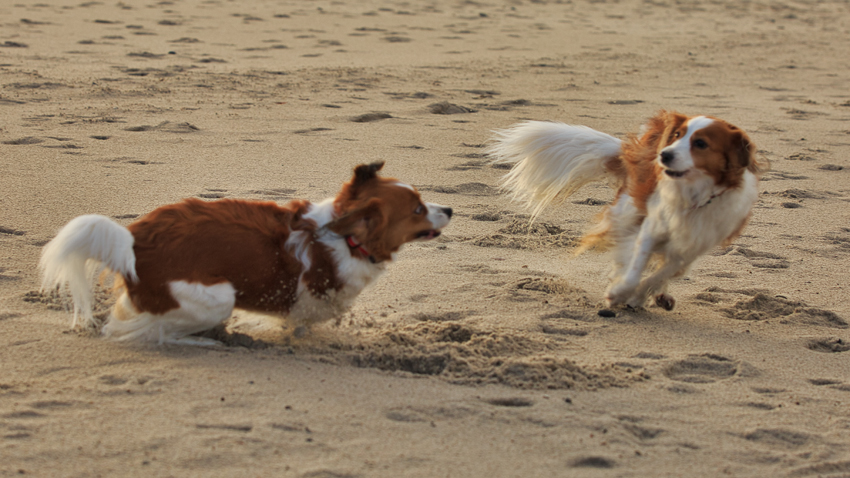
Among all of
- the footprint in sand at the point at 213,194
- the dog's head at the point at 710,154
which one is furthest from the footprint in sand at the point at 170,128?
the dog's head at the point at 710,154

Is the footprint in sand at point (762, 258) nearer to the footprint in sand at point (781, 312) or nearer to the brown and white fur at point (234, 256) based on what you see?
the footprint in sand at point (781, 312)

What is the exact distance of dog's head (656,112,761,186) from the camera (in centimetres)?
401

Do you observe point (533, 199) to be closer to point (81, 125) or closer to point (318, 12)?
point (81, 125)

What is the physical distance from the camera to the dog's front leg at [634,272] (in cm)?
434

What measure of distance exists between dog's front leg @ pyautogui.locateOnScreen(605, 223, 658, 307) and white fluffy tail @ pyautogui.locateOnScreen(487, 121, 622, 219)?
77 cm

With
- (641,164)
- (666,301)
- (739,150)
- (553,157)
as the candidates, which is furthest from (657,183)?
(553,157)

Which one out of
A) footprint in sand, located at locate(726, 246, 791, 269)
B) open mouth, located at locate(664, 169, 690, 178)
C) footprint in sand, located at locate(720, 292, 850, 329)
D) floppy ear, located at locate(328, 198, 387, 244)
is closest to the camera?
floppy ear, located at locate(328, 198, 387, 244)

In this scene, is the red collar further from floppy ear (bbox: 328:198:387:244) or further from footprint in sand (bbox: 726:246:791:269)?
footprint in sand (bbox: 726:246:791:269)

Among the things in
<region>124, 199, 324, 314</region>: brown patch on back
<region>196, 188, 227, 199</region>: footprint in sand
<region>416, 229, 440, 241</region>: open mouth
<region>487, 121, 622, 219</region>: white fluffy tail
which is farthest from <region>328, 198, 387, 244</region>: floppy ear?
<region>196, 188, 227, 199</region>: footprint in sand

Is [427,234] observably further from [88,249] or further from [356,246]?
[88,249]

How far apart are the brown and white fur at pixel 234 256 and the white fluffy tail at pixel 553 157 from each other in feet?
5.40

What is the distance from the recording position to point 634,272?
438 cm

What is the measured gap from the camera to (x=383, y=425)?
292cm

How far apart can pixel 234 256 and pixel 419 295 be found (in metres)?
1.21
